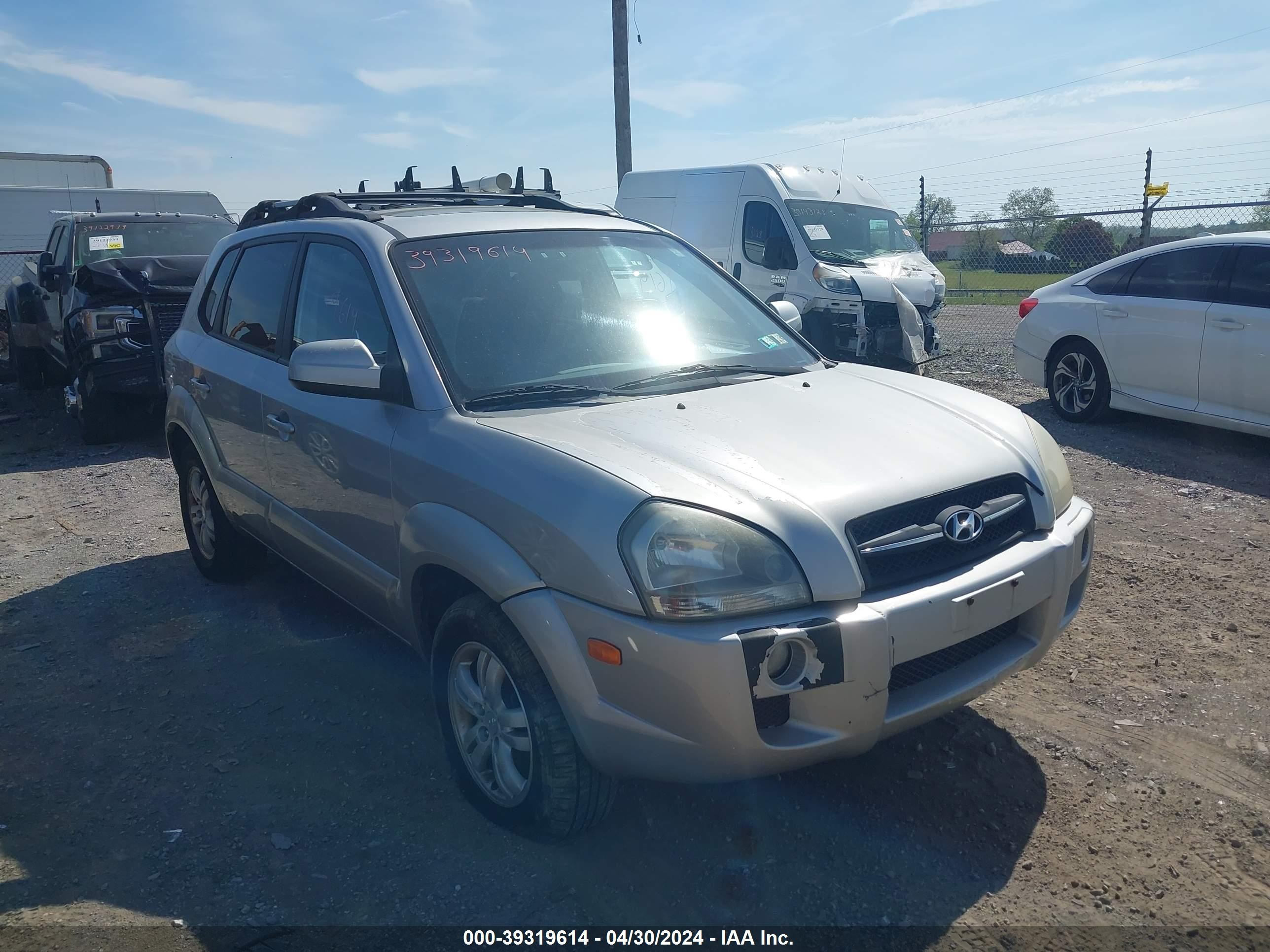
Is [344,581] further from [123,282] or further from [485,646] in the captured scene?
[123,282]

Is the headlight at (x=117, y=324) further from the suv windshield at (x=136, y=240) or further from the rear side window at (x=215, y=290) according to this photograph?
the rear side window at (x=215, y=290)

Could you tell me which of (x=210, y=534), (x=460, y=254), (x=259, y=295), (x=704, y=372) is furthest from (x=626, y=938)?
(x=210, y=534)

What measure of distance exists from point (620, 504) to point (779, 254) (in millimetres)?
8848

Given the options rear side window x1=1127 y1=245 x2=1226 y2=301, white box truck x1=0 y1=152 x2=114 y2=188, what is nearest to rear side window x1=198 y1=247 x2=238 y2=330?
rear side window x1=1127 y1=245 x2=1226 y2=301

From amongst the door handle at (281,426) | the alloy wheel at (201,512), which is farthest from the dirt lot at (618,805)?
the door handle at (281,426)

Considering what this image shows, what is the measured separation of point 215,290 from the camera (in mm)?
4941

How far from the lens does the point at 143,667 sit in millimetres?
4340

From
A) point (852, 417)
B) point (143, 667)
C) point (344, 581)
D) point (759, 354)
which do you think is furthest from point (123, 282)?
point (852, 417)

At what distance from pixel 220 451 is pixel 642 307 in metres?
2.29

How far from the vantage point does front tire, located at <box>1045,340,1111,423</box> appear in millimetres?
7926

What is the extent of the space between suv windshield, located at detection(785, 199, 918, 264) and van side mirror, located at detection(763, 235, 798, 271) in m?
0.19

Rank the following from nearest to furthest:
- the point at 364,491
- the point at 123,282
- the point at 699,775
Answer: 1. the point at 699,775
2. the point at 364,491
3. the point at 123,282

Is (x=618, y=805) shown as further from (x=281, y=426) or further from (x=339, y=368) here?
(x=281, y=426)

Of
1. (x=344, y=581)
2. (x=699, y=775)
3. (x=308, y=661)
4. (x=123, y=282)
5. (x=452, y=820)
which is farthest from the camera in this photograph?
(x=123, y=282)
